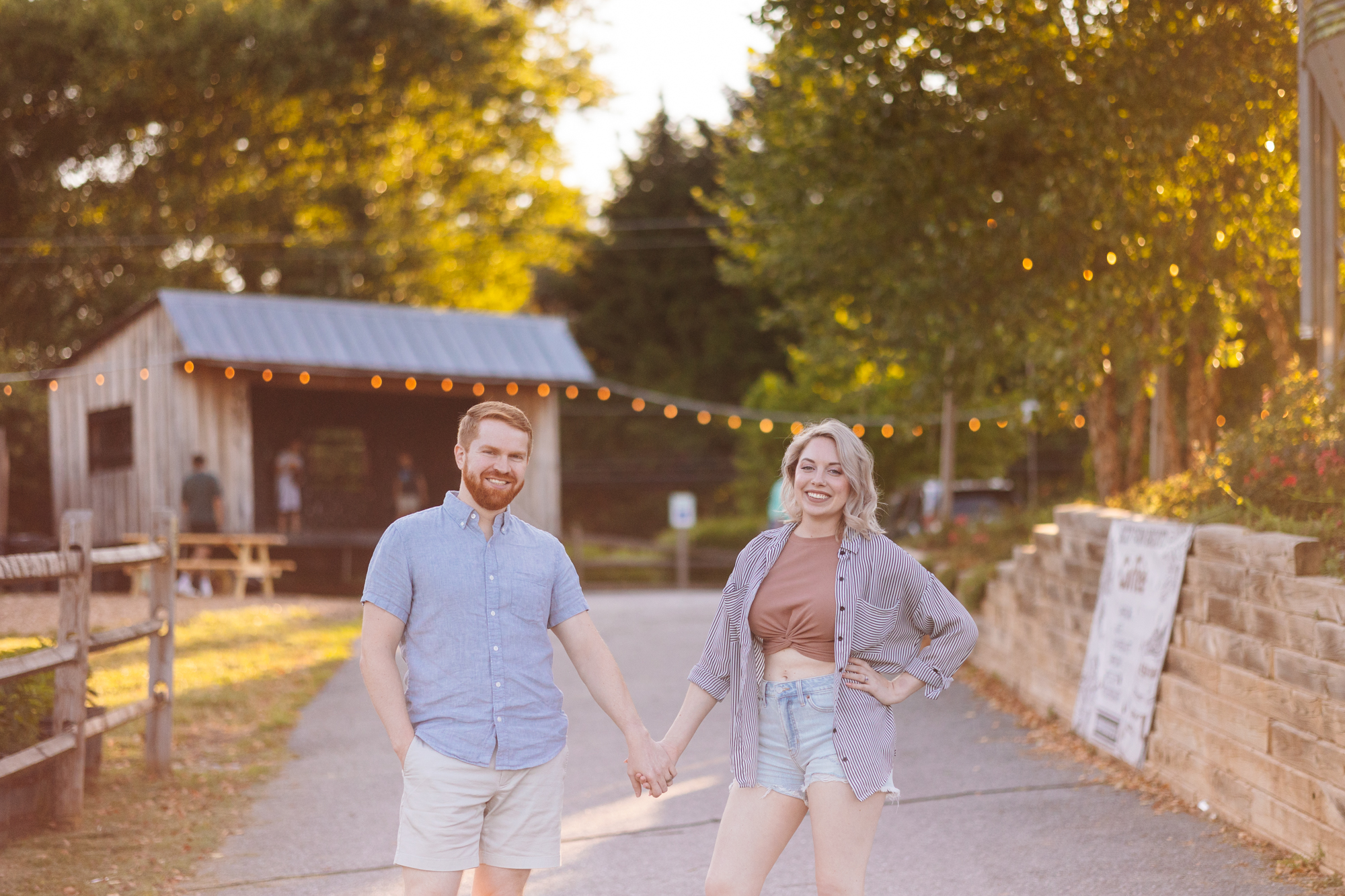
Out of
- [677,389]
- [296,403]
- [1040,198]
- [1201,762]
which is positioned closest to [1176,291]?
[1040,198]

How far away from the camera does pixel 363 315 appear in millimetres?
22500

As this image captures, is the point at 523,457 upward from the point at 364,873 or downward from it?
upward

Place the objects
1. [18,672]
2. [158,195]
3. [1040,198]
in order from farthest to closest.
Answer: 1. [158,195]
2. [1040,198]
3. [18,672]

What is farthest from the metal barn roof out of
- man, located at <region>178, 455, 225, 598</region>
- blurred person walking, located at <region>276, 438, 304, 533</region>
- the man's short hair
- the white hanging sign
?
the man's short hair

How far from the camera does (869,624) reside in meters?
3.82

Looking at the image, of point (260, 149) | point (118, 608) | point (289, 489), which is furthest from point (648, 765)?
point (260, 149)

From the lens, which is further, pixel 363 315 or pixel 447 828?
pixel 363 315

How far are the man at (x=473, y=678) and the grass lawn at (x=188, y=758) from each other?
2519mm

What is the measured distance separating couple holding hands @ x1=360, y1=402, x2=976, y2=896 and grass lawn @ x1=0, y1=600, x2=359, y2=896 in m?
2.57

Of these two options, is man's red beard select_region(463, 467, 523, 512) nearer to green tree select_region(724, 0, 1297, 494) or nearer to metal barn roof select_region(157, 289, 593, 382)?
green tree select_region(724, 0, 1297, 494)

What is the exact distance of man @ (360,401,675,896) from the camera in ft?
11.3

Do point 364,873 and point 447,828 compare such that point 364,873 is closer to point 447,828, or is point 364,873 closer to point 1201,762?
point 447,828

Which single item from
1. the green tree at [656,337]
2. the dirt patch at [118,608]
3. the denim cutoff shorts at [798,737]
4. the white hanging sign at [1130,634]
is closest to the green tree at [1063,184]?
the white hanging sign at [1130,634]

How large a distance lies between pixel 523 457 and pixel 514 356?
63.2ft
